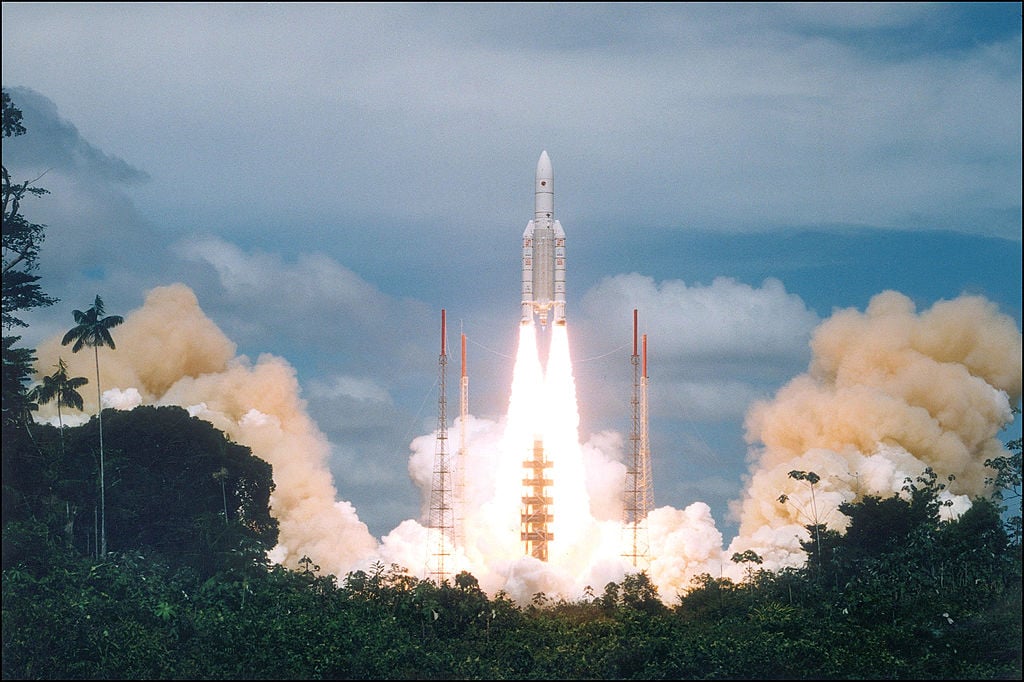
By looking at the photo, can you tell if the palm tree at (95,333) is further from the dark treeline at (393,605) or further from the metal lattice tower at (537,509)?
the metal lattice tower at (537,509)

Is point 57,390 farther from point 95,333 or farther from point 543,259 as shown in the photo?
point 543,259

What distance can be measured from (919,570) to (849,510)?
25.5 ft

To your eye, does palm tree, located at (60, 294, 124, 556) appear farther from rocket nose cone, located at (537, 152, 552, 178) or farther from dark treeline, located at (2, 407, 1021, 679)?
rocket nose cone, located at (537, 152, 552, 178)

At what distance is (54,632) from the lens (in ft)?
202

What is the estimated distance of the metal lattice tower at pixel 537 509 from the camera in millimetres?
80250

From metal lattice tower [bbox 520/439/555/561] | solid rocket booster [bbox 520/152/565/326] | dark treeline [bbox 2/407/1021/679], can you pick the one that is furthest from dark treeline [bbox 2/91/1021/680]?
solid rocket booster [bbox 520/152/565/326]

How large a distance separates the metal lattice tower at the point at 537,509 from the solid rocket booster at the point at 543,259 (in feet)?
19.6

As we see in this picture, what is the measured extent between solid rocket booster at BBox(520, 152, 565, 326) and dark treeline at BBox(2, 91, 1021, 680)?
13.8 meters

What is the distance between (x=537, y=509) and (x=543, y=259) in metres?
11.1

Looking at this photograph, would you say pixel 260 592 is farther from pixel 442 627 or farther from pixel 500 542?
pixel 500 542

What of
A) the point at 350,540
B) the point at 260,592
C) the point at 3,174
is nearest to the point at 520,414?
the point at 350,540

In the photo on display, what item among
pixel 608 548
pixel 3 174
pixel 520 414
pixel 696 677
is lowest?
pixel 696 677

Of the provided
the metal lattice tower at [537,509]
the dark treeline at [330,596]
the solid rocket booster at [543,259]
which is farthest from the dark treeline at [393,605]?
the solid rocket booster at [543,259]

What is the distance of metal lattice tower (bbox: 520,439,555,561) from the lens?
263 ft
